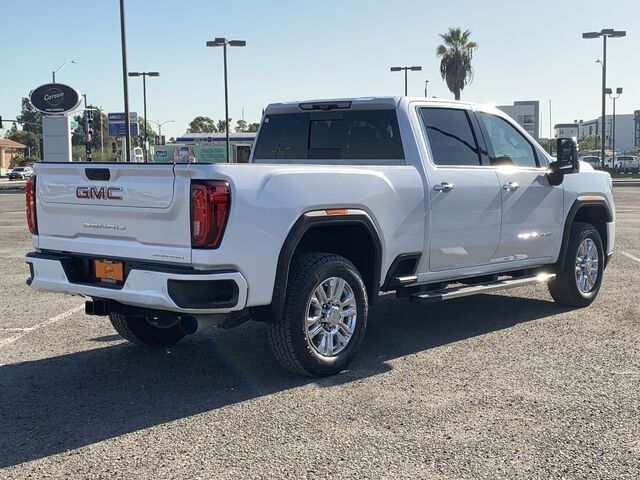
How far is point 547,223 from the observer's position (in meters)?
7.25

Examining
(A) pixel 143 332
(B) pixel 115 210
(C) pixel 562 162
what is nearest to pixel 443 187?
(C) pixel 562 162

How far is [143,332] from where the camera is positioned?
6227 mm

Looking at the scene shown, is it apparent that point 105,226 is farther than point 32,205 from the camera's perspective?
No

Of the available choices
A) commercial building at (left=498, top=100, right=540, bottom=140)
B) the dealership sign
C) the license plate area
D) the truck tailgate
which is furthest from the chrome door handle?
commercial building at (left=498, top=100, right=540, bottom=140)

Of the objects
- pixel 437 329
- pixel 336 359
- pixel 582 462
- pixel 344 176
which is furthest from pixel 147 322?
pixel 582 462

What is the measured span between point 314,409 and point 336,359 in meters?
0.74

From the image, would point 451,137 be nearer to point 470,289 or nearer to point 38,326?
point 470,289

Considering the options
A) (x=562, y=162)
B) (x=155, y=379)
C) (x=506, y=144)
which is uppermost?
(x=506, y=144)

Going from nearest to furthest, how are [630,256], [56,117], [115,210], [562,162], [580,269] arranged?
[115,210], [562,162], [580,269], [630,256], [56,117]

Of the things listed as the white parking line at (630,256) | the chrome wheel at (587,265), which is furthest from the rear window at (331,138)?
the white parking line at (630,256)

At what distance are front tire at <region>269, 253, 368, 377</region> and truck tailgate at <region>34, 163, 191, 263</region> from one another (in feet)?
2.81

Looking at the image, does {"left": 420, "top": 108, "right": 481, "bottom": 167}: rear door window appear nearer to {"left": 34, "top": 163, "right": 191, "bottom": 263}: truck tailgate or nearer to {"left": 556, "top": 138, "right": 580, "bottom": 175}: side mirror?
{"left": 556, "top": 138, "right": 580, "bottom": 175}: side mirror

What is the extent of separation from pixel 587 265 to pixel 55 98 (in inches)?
1380

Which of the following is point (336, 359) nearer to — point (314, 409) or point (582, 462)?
point (314, 409)
